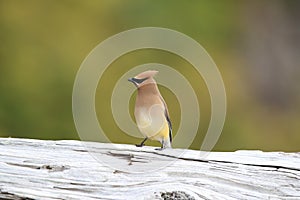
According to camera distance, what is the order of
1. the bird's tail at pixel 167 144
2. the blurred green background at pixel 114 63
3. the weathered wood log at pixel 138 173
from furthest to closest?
1. the blurred green background at pixel 114 63
2. the bird's tail at pixel 167 144
3. the weathered wood log at pixel 138 173

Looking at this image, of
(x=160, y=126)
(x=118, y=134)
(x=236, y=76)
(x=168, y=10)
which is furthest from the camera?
(x=236, y=76)

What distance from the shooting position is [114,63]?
9.17 feet

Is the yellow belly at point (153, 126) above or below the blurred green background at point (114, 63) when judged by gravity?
below

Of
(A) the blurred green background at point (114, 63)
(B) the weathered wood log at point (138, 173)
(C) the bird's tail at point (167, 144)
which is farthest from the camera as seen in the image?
(A) the blurred green background at point (114, 63)

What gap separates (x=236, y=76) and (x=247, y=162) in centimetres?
227

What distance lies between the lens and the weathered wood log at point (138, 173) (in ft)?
3.54

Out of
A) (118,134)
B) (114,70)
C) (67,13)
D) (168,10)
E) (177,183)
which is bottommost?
(177,183)

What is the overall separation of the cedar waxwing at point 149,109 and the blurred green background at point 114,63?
1.14 metres

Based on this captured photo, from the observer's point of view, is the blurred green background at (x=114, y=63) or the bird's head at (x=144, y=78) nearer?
the bird's head at (x=144, y=78)

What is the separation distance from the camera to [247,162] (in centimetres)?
116

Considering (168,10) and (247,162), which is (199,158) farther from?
(168,10)

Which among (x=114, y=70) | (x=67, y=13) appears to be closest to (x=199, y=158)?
(x=114, y=70)

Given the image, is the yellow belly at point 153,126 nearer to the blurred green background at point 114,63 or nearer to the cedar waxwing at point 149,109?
the cedar waxwing at point 149,109

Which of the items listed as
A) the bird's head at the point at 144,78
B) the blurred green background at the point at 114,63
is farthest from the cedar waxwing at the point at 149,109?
the blurred green background at the point at 114,63
